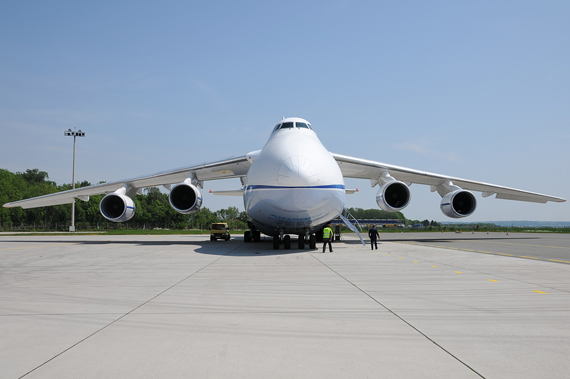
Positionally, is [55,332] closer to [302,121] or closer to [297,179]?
[297,179]

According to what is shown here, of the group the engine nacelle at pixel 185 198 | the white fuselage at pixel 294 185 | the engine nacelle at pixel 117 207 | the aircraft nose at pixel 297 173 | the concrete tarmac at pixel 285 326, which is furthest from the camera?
the engine nacelle at pixel 117 207

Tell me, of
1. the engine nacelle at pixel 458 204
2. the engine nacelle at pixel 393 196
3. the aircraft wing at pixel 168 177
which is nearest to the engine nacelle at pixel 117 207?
the aircraft wing at pixel 168 177

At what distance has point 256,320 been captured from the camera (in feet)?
14.2

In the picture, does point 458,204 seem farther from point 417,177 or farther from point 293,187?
point 293,187

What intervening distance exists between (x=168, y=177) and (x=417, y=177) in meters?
12.3

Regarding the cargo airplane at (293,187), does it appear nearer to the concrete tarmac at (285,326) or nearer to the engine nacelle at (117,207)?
the engine nacelle at (117,207)

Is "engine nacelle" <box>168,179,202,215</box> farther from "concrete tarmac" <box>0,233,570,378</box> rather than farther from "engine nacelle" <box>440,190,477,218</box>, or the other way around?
"engine nacelle" <box>440,190,477,218</box>

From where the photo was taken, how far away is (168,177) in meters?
19.2

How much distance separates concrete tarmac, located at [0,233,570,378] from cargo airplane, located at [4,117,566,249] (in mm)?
4653

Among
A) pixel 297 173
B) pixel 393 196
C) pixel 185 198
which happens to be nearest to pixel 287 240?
pixel 297 173

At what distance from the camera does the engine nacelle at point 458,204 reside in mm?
18219

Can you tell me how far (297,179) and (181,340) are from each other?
8385 millimetres

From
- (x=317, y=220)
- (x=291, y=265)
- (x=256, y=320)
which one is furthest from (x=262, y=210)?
(x=256, y=320)

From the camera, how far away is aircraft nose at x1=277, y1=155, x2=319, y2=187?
1171 cm
